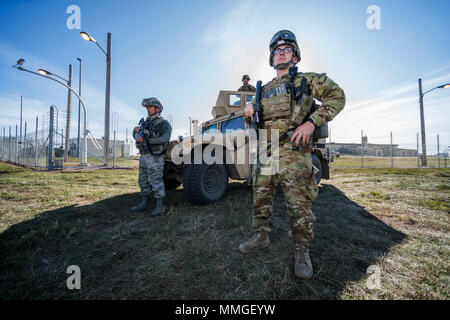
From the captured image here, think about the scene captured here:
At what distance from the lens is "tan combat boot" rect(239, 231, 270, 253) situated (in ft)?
5.17

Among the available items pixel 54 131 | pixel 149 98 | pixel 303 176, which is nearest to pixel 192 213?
pixel 303 176

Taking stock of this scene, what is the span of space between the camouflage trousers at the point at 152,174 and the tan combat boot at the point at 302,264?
6.31ft

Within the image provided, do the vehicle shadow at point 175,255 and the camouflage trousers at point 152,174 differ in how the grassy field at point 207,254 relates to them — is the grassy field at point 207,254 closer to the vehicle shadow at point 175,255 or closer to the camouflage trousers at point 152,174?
the vehicle shadow at point 175,255

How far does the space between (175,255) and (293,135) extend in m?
1.32

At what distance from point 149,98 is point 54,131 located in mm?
6961

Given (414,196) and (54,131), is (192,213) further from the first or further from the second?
(54,131)

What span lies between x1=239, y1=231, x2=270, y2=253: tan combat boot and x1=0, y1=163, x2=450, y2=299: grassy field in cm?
5

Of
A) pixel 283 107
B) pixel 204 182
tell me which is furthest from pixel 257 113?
pixel 204 182

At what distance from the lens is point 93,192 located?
12.0 feet

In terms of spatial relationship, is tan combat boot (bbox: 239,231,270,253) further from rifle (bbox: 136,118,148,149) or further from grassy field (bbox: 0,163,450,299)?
rifle (bbox: 136,118,148,149)

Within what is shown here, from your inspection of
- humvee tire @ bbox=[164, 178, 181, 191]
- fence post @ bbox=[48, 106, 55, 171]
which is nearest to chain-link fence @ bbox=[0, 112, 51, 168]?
fence post @ bbox=[48, 106, 55, 171]

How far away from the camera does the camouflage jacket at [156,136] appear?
8.92 feet

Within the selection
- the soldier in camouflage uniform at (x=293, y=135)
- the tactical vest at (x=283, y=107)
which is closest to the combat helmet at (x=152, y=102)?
the soldier in camouflage uniform at (x=293, y=135)

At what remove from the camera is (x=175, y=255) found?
1510 millimetres
